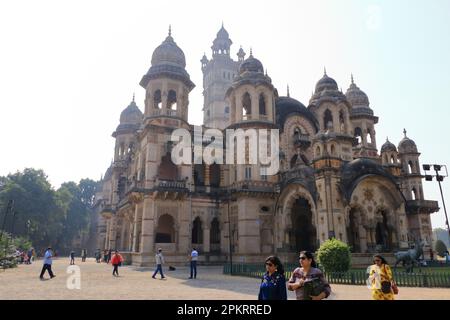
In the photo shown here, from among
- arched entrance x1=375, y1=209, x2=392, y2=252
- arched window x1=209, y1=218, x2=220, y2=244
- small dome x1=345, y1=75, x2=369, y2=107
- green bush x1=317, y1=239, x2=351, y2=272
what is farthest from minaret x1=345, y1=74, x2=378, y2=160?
green bush x1=317, y1=239, x2=351, y2=272

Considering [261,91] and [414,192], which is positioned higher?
[261,91]

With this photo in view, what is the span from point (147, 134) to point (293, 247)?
17.0 meters

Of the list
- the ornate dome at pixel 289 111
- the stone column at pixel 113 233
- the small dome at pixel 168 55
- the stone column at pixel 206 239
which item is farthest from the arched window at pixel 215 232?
the stone column at pixel 113 233

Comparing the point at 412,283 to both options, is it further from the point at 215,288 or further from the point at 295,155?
the point at 295,155

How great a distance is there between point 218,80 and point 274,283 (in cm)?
6633

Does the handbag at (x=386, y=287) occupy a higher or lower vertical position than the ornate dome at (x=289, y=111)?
lower

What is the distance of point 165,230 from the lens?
112ft

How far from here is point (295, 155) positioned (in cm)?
3706

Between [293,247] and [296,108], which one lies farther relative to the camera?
[296,108]

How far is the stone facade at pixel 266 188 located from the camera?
89.5 feet

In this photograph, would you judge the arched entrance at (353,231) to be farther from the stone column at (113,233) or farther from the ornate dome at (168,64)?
the stone column at (113,233)

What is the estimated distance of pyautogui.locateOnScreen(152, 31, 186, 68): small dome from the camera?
35.4m

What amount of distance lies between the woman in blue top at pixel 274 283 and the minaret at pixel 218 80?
59538 millimetres
